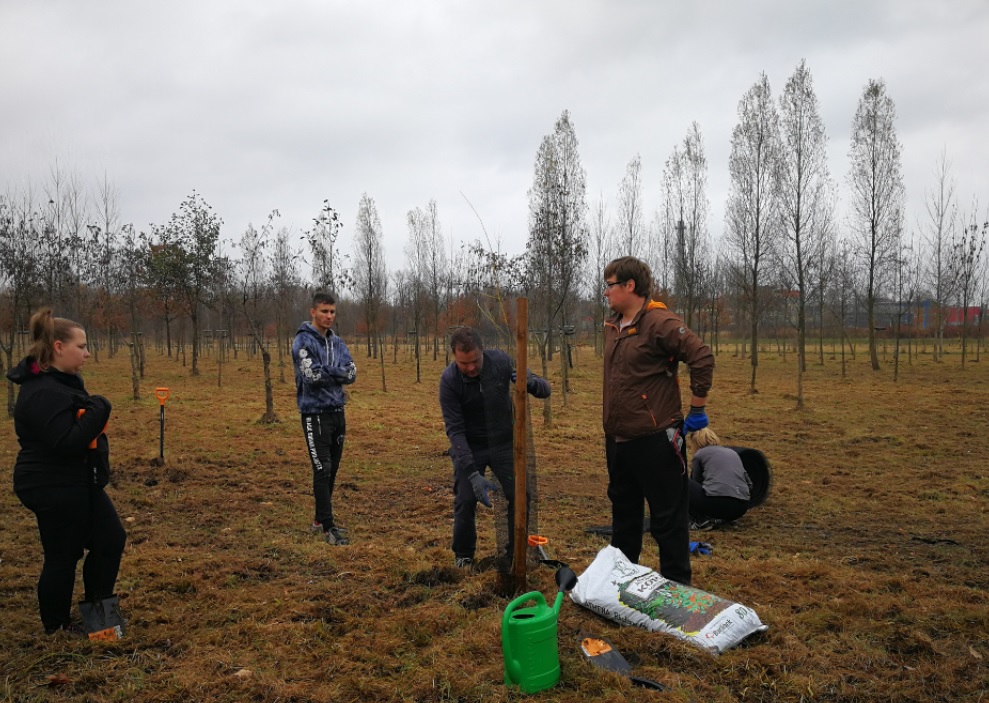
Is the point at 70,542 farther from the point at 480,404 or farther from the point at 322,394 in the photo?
the point at 480,404

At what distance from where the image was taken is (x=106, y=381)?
18156 mm

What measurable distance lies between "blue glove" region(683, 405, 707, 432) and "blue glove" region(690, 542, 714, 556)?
1623 millimetres

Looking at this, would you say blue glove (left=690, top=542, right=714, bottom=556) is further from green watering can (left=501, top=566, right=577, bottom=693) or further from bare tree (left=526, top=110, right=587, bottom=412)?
bare tree (left=526, top=110, right=587, bottom=412)

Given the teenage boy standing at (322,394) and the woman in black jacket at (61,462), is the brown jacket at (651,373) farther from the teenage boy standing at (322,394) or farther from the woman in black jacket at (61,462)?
the woman in black jacket at (61,462)

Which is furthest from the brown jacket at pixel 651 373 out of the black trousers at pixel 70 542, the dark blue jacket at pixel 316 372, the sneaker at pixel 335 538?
the black trousers at pixel 70 542

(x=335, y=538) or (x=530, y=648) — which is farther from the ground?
(x=530, y=648)

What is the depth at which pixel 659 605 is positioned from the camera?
116 inches

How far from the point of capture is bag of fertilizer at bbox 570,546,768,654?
9.15 feet

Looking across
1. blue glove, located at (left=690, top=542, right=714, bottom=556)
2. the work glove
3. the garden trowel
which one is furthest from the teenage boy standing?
blue glove, located at (left=690, top=542, right=714, bottom=556)

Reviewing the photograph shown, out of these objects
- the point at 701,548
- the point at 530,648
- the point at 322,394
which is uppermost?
the point at 322,394

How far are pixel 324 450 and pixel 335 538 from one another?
0.65 m

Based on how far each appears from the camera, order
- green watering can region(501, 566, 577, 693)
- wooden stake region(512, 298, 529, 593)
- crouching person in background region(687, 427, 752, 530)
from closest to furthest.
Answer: green watering can region(501, 566, 577, 693), wooden stake region(512, 298, 529, 593), crouching person in background region(687, 427, 752, 530)

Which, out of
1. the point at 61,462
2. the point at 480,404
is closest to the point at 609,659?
the point at 480,404

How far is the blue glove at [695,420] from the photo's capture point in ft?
10.1
